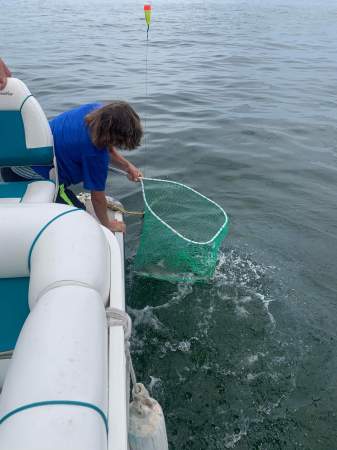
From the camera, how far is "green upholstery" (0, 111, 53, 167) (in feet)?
11.6

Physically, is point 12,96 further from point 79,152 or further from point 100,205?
point 100,205

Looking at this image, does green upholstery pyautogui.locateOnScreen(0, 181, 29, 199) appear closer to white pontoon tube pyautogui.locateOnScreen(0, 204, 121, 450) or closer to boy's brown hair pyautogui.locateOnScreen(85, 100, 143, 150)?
boy's brown hair pyautogui.locateOnScreen(85, 100, 143, 150)

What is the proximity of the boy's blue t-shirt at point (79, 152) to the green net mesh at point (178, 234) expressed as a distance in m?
0.66

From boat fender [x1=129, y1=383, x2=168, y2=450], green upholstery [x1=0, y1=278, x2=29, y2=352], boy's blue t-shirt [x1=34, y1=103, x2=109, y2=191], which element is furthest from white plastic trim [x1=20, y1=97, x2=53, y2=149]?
boat fender [x1=129, y1=383, x2=168, y2=450]

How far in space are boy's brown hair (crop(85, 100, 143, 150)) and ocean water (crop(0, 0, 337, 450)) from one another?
1.69 meters

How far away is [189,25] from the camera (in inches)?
1140

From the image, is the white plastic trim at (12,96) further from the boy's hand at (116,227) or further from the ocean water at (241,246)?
the ocean water at (241,246)

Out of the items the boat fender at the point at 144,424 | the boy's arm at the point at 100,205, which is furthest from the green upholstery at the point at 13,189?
the boat fender at the point at 144,424

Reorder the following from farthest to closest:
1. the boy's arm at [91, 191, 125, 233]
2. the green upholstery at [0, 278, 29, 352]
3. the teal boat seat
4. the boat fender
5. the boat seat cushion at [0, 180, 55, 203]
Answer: the boy's arm at [91, 191, 125, 233] < the teal boat seat < the boat seat cushion at [0, 180, 55, 203] < the green upholstery at [0, 278, 29, 352] < the boat fender

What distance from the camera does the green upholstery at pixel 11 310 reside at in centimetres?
237

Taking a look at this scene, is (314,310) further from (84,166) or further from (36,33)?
(36,33)

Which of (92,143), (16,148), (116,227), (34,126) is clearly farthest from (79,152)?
(116,227)

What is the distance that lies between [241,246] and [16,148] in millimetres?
2953

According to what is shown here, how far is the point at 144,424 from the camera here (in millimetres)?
2119
